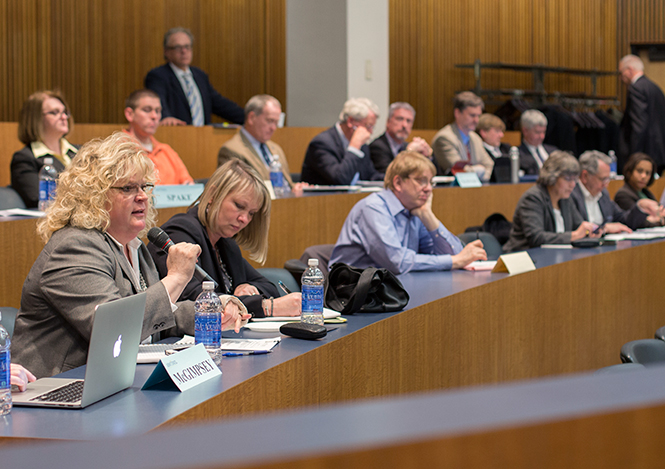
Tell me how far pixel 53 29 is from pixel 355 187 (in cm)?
363

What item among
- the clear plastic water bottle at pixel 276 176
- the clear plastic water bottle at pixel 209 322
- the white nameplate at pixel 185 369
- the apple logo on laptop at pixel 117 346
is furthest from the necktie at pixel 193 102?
the apple logo on laptop at pixel 117 346

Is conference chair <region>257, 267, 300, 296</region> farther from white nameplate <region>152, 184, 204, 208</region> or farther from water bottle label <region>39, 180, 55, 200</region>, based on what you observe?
water bottle label <region>39, 180, 55, 200</region>

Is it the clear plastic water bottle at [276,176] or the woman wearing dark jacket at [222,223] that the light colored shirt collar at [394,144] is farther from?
the woman wearing dark jacket at [222,223]

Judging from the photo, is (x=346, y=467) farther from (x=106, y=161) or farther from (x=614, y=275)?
(x=614, y=275)

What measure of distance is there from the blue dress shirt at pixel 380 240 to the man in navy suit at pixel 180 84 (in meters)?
2.76

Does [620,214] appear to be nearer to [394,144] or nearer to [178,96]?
[394,144]

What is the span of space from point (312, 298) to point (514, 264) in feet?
4.19

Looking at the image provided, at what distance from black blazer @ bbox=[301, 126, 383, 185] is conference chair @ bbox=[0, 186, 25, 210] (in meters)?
1.99

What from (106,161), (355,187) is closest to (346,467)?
(106,161)

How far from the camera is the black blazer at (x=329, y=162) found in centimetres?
493

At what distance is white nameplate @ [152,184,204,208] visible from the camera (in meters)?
3.48

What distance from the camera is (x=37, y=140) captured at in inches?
149

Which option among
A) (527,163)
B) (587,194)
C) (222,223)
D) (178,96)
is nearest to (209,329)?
(222,223)

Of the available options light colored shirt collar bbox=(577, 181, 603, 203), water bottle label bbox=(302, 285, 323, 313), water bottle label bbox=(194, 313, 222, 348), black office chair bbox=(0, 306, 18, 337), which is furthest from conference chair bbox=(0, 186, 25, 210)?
light colored shirt collar bbox=(577, 181, 603, 203)
